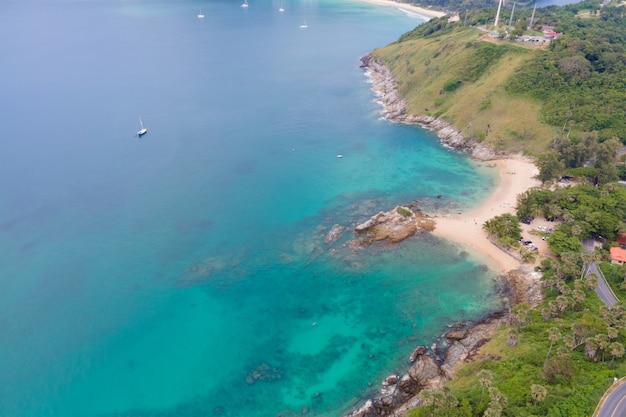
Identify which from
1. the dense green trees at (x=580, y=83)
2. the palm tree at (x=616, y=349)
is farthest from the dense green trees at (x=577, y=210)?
the dense green trees at (x=580, y=83)

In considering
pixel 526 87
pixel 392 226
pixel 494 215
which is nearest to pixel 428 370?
pixel 392 226

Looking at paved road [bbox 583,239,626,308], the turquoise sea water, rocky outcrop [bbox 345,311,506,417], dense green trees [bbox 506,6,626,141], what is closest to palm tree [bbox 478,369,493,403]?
rocky outcrop [bbox 345,311,506,417]

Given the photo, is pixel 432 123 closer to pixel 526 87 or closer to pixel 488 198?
pixel 526 87

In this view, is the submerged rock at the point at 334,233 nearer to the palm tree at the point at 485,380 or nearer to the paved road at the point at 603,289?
the palm tree at the point at 485,380

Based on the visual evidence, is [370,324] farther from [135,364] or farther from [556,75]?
[556,75]

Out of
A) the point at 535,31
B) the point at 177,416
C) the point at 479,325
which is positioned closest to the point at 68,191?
the point at 177,416
